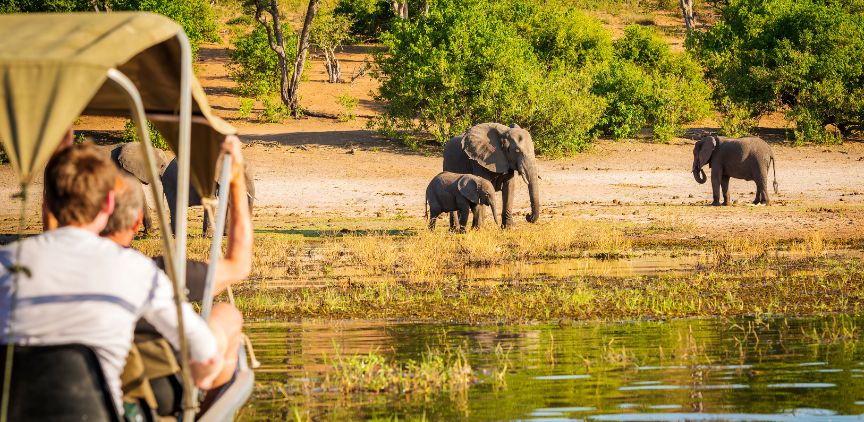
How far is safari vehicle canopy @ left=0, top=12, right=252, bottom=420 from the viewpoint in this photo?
4.43 m

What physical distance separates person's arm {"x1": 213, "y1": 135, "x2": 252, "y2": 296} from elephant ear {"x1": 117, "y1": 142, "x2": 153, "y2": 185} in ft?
60.6

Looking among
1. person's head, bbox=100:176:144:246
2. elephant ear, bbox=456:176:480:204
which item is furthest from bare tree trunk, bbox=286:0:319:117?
person's head, bbox=100:176:144:246

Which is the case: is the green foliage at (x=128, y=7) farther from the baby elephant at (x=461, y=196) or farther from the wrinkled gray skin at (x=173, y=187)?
the baby elephant at (x=461, y=196)

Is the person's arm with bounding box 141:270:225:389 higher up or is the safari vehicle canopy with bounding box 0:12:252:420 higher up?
the safari vehicle canopy with bounding box 0:12:252:420

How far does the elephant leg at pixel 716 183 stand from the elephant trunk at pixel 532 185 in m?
4.05

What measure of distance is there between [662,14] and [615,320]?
202 ft

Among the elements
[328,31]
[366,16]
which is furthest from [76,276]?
[366,16]

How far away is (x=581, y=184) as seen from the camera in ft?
95.3

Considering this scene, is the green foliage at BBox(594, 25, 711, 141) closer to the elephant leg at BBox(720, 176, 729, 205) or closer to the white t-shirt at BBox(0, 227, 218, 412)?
the elephant leg at BBox(720, 176, 729, 205)

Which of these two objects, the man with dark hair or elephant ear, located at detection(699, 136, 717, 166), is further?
elephant ear, located at detection(699, 136, 717, 166)

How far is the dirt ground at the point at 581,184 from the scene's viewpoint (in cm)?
2414

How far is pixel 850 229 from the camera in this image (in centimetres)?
2164

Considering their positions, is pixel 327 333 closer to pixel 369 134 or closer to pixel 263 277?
pixel 263 277

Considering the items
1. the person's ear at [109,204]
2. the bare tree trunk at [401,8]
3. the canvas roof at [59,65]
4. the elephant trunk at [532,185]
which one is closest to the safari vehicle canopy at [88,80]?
the canvas roof at [59,65]
